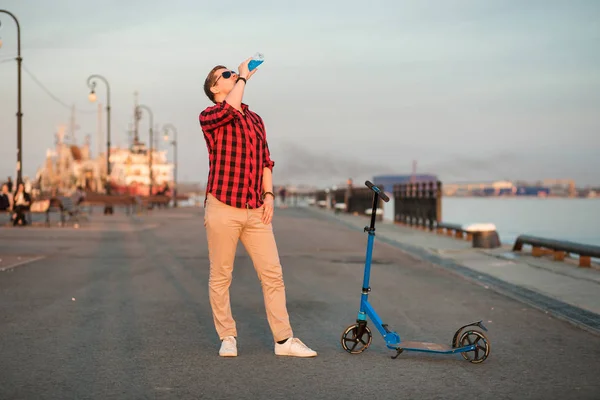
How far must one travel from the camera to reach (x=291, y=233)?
878 inches

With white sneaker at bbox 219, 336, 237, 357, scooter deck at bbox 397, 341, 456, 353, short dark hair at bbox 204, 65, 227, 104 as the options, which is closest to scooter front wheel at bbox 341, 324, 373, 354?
scooter deck at bbox 397, 341, 456, 353

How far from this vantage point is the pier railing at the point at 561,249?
11539mm

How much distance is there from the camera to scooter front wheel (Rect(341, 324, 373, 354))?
555 cm

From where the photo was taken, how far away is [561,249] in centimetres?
1259

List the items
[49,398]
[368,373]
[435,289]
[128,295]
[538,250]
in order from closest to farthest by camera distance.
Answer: [49,398], [368,373], [128,295], [435,289], [538,250]

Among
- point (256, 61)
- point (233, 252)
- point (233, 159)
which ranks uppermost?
point (256, 61)

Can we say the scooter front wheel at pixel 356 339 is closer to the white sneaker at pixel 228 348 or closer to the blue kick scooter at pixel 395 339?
the blue kick scooter at pixel 395 339

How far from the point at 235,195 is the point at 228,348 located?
3.66ft

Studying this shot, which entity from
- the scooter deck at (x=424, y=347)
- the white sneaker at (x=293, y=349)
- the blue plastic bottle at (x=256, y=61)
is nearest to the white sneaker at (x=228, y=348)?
the white sneaker at (x=293, y=349)

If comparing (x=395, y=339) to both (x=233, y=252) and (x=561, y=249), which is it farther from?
(x=561, y=249)

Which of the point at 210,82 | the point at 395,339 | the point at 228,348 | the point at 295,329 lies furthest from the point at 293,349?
the point at 210,82

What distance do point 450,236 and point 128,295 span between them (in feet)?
43.2

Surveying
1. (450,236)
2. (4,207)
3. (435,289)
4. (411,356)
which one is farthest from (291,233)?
(411,356)

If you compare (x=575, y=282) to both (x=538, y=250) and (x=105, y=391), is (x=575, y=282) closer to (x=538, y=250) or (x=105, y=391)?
(x=538, y=250)
